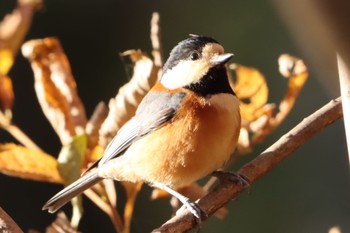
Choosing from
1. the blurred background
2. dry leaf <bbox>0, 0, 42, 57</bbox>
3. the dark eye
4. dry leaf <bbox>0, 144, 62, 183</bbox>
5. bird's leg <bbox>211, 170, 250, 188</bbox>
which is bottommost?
the blurred background

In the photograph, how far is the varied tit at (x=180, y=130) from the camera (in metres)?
1.13

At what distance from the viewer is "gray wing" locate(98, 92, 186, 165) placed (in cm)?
119

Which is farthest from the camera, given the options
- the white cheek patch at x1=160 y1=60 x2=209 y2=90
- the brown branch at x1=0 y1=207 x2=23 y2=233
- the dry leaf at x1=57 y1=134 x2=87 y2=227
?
the white cheek patch at x1=160 y1=60 x2=209 y2=90

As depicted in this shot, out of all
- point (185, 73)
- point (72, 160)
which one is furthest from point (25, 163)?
point (185, 73)

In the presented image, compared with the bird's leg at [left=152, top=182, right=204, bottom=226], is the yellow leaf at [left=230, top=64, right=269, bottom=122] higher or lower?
higher

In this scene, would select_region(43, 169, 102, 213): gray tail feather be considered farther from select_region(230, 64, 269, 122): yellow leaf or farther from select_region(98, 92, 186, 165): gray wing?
select_region(230, 64, 269, 122): yellow leaf

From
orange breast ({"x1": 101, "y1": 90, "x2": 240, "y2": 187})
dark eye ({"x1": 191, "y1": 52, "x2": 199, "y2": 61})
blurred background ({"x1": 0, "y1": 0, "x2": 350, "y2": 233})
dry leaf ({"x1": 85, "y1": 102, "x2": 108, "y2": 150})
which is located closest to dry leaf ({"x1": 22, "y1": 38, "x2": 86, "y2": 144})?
dry leaf ({"x1": 85, "y1": 102, "x2": 108, "y2": 150})

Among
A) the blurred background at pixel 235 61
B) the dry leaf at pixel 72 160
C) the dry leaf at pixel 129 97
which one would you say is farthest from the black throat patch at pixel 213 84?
the blurred background at pixel 235 61

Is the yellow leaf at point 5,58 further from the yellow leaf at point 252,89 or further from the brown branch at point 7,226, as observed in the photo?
the yellow leaf at point 252,89

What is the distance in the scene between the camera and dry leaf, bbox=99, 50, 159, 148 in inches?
36.4

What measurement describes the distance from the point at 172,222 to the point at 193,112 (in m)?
0.35

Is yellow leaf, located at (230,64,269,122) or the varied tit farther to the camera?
the varied tit

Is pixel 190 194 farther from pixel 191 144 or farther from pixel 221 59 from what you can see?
pixel 221 59

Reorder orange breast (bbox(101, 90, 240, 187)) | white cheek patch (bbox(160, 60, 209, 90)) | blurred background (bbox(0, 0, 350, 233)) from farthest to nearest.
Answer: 1. blurred background (bbox(0, 0, 350, 233))
2. white cheek patch (bbox(160, 60, 209, 90))
3. orange breast (bbox(101, 90, 240, 187))
